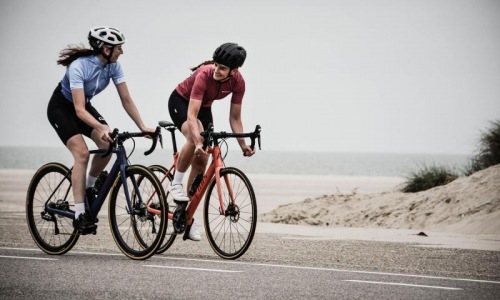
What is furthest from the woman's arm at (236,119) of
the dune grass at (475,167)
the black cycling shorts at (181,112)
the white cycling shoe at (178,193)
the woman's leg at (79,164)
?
the dune grass at (475,167)

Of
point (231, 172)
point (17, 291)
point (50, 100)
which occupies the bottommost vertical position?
point (17, 291)

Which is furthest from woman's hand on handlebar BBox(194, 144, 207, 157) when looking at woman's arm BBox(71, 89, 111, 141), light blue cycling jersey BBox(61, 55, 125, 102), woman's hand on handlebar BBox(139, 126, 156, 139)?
light blue cycling jersey BBox(61, 55, 125, 102)

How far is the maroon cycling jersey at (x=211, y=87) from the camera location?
9.47 m

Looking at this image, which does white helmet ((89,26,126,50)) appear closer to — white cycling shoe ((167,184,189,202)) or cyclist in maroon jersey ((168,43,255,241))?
cyclist in maroon jersey ((168,43,255,241))

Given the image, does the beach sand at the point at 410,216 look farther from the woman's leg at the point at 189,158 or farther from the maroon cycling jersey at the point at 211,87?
the maroon cycling jersey at the point at 211,87

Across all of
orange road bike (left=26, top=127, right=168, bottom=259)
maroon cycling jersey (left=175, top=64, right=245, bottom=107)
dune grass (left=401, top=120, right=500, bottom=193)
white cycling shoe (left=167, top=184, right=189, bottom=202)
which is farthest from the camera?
dune grass (left=401, top=120, right=500, bottom=193)

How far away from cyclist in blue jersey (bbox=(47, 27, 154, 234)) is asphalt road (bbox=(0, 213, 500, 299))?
85 centimetres

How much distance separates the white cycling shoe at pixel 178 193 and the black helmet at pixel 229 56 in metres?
1.49

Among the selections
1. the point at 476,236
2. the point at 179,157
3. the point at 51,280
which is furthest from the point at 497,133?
the point at 51,280

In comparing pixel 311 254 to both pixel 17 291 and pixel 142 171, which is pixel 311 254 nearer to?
pixel 142 171

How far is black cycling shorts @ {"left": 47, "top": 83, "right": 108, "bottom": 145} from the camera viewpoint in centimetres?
937

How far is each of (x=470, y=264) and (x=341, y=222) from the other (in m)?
9.64

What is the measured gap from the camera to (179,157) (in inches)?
387

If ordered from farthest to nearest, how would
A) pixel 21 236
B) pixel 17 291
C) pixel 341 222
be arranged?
pixel 341 222 < pixel 21 236 < pixel 17 291
